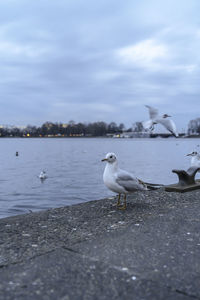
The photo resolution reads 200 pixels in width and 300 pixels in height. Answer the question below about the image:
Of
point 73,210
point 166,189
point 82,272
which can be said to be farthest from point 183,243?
point 166,189

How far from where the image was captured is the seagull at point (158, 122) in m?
7.12

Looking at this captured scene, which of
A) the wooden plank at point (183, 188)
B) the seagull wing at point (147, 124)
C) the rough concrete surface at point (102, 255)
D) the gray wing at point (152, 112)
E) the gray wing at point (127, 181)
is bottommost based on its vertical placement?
the rough concrete surface at point (102, 255)

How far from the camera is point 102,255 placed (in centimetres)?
377

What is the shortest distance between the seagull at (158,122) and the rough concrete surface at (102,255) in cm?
188

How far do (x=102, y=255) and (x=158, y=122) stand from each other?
4.24 m

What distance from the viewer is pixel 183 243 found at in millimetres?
4164

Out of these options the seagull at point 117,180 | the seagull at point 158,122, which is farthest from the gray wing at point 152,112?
the seagull at point 117,180

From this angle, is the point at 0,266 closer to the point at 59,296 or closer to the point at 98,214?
the point at 59,296

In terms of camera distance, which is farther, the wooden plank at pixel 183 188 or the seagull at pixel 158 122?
the wooden plank at pixel 183 188

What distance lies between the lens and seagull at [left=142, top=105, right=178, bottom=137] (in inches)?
281

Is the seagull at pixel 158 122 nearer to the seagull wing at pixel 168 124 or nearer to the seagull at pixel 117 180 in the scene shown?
the seagull wing at pixel 168 124

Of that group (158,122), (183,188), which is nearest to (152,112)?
(158,122)

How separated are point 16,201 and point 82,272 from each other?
11.5m

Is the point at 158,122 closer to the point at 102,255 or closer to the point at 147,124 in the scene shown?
the point at 147,124
